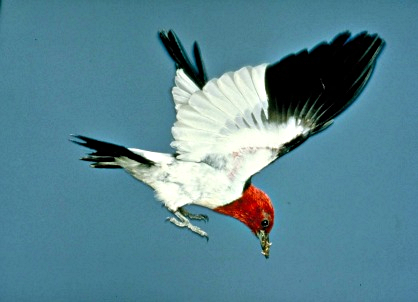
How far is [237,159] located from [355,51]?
15.6 inches

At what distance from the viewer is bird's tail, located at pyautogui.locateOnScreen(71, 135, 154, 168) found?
1501 millimetres

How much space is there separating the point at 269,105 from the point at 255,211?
1.05 ft

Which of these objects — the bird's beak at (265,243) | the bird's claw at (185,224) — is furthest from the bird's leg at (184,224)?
the bird's beak at (265,243)

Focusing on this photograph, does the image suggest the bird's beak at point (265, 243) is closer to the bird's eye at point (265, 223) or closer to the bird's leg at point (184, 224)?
the bird's eye at point (265, 223)

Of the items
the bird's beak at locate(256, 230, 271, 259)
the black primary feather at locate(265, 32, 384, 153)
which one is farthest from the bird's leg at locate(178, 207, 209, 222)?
the black primary feather at locate(265, 32, 384, 153)

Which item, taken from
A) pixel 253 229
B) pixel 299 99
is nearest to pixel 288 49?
pixel 299 99

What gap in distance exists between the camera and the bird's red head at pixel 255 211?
156 centimetres

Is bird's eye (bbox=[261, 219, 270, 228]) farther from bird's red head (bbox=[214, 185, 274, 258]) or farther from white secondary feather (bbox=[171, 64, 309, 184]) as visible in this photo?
white secondary feather (bbox=[171, 64, 309, 184])

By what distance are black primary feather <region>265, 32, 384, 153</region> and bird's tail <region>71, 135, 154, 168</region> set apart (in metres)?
0.37

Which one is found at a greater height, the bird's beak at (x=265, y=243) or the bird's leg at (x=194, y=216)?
the bird's leg at (x=194, y=216)

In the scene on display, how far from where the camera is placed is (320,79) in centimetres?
140

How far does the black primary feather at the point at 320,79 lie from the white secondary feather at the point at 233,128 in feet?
0.08

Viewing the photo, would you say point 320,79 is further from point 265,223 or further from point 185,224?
point 185,224

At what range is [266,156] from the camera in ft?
4.88
